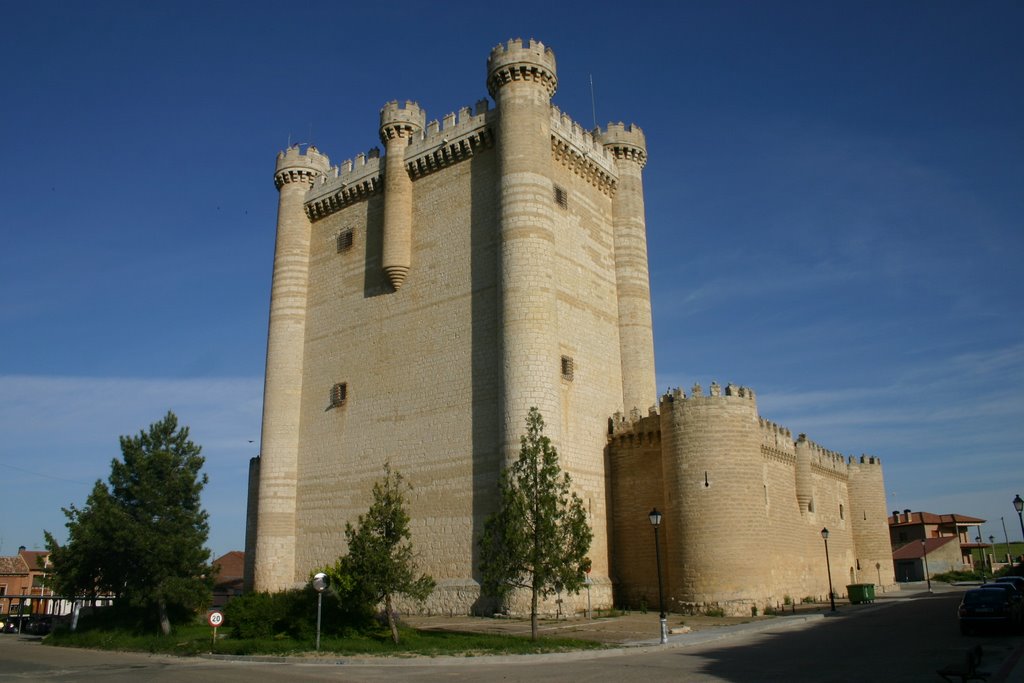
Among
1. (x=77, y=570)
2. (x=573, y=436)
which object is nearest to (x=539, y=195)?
(x=573, y=436)

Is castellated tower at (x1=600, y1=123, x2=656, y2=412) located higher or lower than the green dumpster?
higher

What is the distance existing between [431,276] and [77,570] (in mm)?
15334

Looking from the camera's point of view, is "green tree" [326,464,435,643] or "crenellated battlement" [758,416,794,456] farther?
"crenellated battlement" [758,416,794,456]

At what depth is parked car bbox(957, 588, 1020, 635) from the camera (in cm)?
1889

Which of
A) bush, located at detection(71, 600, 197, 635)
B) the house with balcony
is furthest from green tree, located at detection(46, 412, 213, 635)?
the house with balcony

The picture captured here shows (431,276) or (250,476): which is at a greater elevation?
(431,276)

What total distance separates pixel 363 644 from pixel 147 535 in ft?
32.9

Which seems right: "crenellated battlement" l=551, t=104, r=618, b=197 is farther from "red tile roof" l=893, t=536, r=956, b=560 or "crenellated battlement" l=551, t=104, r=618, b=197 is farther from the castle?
"red tile roof" l=893, t=536, r=956, b=560

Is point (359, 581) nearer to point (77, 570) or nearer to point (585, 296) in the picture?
point (77, 570)

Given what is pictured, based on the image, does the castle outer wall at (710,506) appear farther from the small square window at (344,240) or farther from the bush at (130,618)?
the bush at (130,618)

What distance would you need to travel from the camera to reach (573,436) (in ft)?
93.9

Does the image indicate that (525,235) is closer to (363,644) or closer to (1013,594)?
(363,644)

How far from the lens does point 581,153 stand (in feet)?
108

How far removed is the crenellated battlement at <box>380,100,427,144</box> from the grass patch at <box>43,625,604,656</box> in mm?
19863
